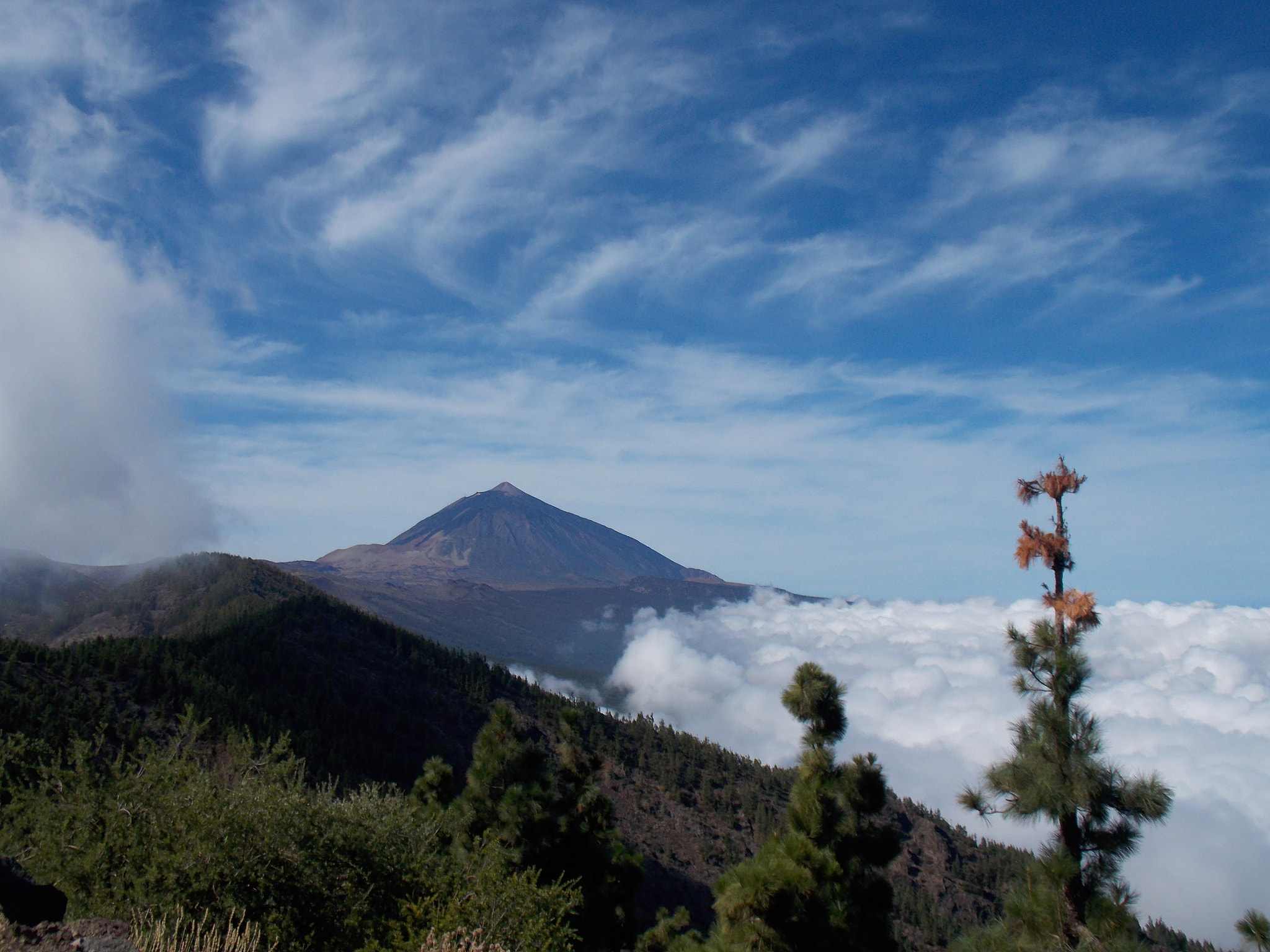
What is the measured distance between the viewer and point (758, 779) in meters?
159

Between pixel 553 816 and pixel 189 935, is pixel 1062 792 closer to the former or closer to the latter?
pixel 189 935

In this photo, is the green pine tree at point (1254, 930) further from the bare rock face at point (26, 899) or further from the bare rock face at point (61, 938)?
the bare rock face at point (26, 899)

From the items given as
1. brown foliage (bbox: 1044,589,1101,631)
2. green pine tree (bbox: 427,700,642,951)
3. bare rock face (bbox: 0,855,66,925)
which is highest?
brown foliage (bbox: 1044,589,1101,631)

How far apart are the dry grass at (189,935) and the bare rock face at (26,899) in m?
0.96

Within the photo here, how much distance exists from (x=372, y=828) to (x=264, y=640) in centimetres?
13124

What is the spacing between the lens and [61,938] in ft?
26.1

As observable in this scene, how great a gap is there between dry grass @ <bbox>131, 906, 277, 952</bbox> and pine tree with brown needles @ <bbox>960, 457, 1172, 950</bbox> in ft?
32.5

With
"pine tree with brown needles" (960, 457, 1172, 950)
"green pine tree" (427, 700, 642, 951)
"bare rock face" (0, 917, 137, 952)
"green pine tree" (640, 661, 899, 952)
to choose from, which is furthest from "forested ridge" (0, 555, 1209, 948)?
"bare rock face" (0, 917, 137, 952)

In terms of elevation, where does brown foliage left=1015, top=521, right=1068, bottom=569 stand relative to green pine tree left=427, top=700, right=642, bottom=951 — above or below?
above

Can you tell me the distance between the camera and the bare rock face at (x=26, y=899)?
342 inches

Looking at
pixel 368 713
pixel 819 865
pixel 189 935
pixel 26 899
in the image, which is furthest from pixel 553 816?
pixel 368 713

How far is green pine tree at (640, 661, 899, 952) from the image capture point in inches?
546

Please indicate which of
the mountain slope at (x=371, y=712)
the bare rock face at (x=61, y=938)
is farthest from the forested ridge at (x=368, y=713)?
the bare rock face at (x=61, y=938)

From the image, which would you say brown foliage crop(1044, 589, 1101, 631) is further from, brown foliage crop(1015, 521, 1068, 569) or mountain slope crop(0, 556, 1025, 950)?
mountain slope crop(0, 556, 1025, 950)
